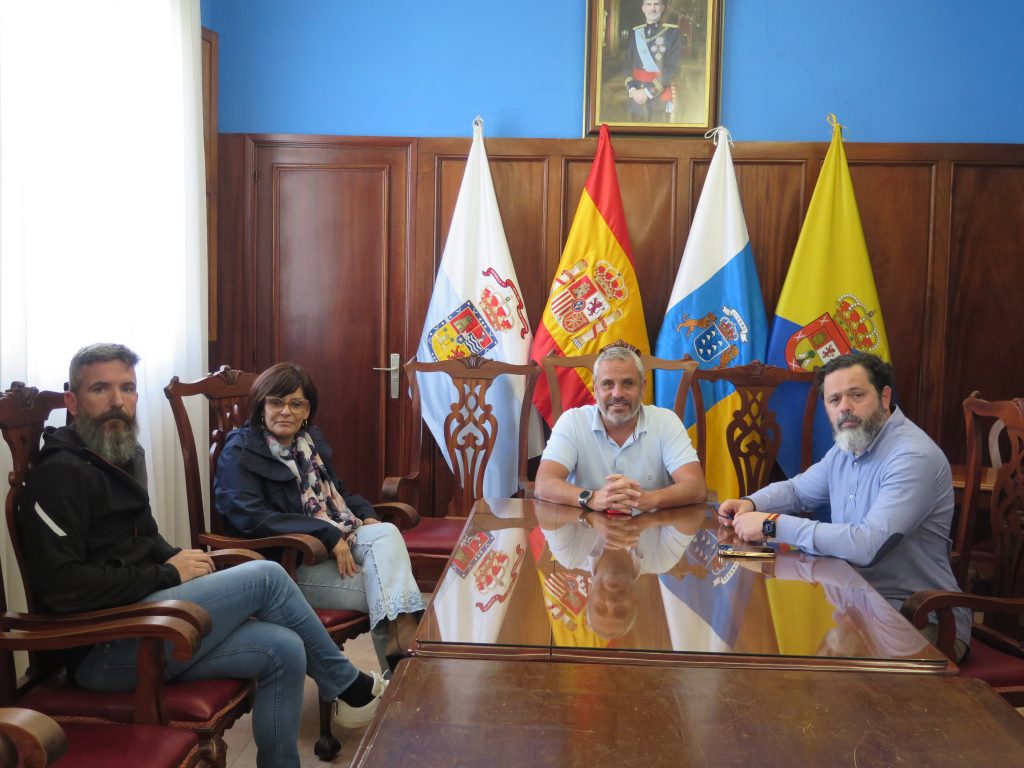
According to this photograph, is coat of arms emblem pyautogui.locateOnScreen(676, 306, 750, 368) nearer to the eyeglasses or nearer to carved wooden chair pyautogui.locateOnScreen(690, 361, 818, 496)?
carved wooden chair pyautogui.locateOnScreen(690, 361, 818, 496)

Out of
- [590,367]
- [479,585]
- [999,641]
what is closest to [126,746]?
[479,585]

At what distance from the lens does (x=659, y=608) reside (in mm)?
1592

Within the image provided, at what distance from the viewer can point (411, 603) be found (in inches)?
95.9

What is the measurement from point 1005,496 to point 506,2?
9.61 feet

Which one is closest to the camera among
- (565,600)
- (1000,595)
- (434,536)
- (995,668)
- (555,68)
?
(565,600)

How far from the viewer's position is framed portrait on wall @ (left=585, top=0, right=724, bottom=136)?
386 cm

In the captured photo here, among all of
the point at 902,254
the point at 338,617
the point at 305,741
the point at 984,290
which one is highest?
the point at 902,254

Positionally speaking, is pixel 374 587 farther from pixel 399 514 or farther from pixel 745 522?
pixel 745 522

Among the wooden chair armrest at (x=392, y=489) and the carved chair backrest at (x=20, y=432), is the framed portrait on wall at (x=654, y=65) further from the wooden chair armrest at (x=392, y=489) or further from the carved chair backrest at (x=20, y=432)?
the carved chair backrest at (x=20, y=432)

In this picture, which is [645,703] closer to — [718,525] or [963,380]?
[718,525]

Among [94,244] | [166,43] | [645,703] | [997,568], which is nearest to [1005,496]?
[997,568]

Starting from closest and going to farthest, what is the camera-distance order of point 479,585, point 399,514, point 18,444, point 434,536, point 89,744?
point 89,744
point 479,585
point 18,444
point 399,514
point 434,536

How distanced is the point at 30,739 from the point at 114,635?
0.45 m

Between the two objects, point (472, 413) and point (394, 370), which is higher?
point (394, 370)
